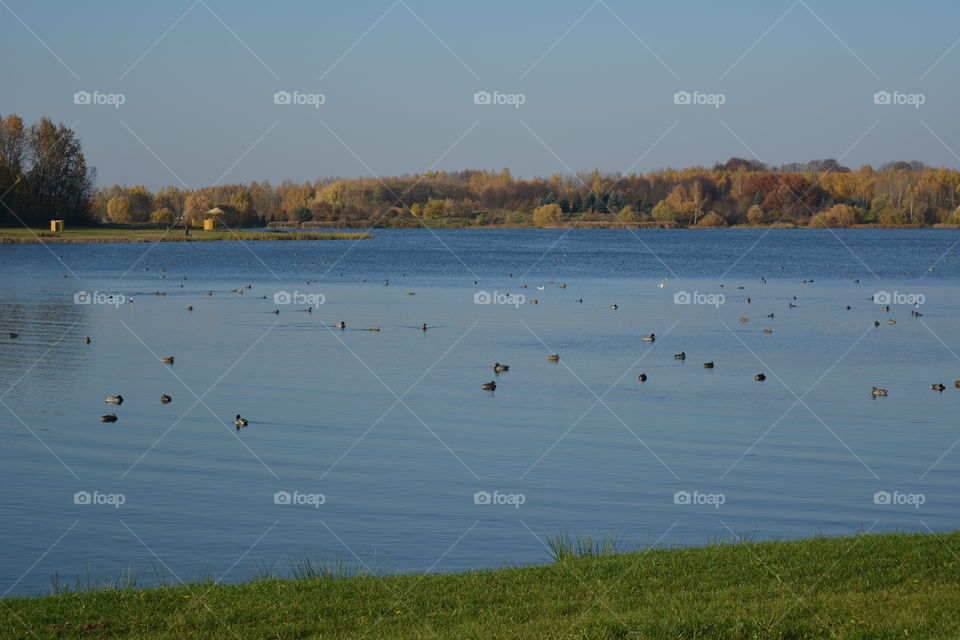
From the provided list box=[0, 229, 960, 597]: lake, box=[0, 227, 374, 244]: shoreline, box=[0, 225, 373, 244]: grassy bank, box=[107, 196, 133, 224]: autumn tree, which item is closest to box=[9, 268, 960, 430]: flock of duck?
box=[0, 229, 960, 597]: lake

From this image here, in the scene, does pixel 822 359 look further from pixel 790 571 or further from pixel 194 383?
pixel 790 571

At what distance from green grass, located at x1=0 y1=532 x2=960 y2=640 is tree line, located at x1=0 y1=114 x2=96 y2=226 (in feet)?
376

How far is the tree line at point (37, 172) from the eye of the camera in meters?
118

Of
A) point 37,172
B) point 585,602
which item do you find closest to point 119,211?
point 37,172

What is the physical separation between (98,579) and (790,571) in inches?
293

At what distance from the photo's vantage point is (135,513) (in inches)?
615

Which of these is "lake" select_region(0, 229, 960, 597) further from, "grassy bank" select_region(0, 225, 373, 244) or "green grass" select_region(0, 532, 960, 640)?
"grassy bank" select_region(0, 225, 373, 244)

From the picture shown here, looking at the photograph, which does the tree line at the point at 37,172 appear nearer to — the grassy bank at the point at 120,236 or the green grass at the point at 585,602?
the grassy bank at the point at 120,236

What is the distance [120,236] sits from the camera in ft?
377

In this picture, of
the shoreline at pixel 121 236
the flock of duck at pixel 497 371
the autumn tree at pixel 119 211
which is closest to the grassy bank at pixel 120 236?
the shoreline at pixel 121 236

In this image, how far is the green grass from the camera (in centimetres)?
906

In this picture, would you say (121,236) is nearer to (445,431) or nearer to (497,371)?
(497,371)

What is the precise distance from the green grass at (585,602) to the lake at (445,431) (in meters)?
2.02

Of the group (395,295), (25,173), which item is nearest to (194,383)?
(395,295)
